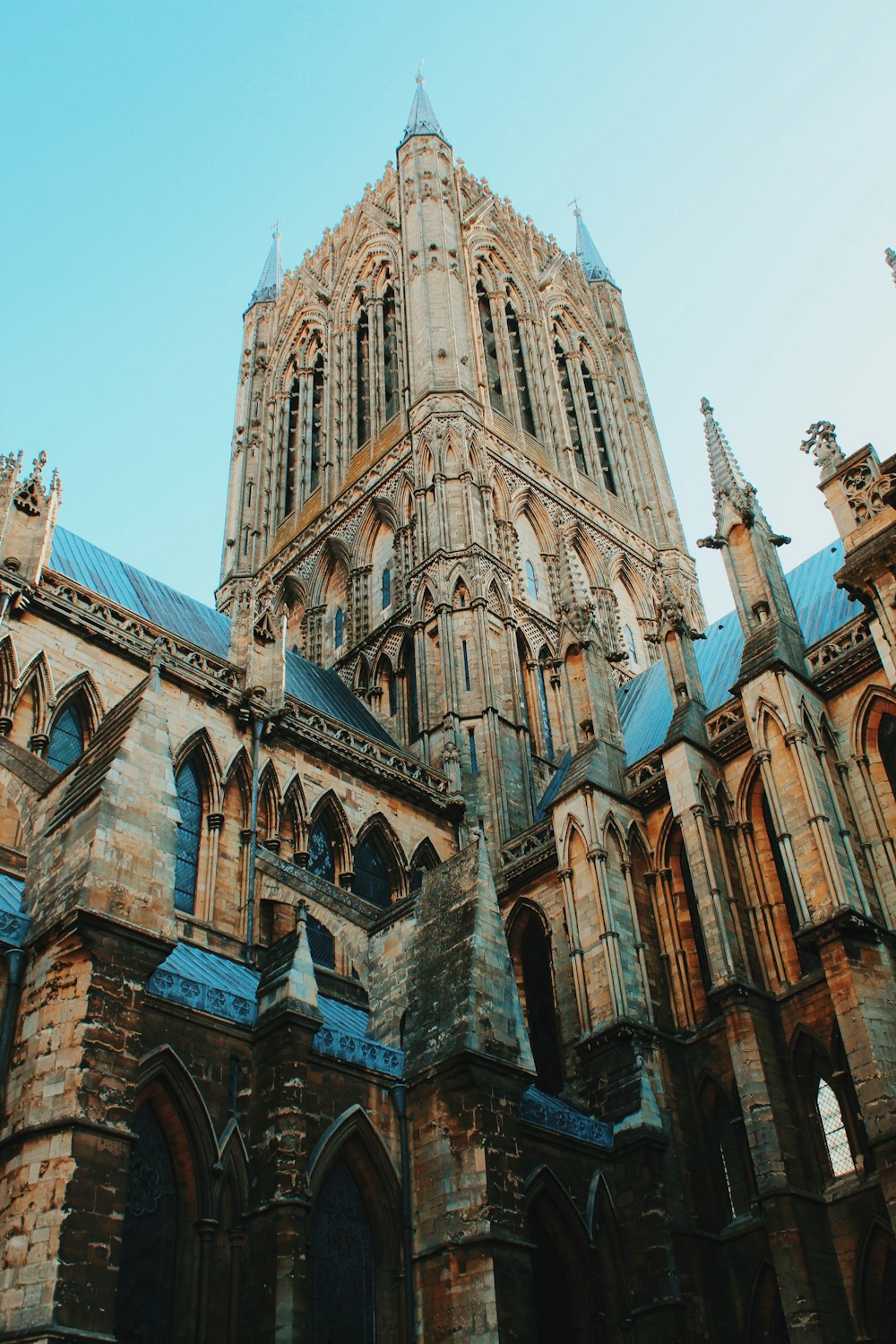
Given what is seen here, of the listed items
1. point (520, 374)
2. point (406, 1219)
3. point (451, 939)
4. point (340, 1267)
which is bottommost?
Answer: point (340, 1267)

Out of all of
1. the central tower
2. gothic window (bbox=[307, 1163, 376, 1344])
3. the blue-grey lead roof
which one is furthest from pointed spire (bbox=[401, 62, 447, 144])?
gothic window (bbox=[307, 1163, 376, 1344])

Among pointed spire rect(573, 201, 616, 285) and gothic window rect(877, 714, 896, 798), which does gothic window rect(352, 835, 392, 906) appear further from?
pointed spire rect(573, 201, 616, 285)

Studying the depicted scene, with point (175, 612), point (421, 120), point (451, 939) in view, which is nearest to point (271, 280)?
point (421, 120)

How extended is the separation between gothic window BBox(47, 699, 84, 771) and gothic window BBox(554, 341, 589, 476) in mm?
21915

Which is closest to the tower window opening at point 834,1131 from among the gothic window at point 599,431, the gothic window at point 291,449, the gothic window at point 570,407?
the gothic window at point 570,407

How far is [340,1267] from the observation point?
12.2 meters

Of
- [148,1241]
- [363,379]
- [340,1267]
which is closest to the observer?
[148,1241]

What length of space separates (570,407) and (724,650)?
16458 mm

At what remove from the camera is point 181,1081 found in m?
11.7

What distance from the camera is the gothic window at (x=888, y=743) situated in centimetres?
1781

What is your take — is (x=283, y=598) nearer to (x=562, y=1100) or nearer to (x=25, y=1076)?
(x=562, y=1100)

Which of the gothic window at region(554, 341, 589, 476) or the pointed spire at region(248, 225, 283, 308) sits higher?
the pointed spire at region(248, 225, 283, 308)

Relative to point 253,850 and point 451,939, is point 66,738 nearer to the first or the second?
point 253,850

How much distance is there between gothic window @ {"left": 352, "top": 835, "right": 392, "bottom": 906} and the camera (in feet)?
72.7
